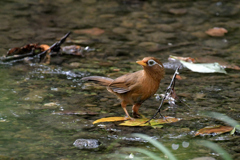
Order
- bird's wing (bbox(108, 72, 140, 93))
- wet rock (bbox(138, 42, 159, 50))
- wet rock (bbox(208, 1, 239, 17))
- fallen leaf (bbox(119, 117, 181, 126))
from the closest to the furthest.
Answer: fallen leaf (bbox(119, 117, 181, 126)) → bird's wing (bbox(108, 72, 140, 93)) → wet rock (bbox(138, 42, 159, 50)) → wet rock (bbox(208, 1, 239, 17))

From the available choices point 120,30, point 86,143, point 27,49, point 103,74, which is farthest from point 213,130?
point 120,30

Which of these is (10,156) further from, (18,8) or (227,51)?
(18,8)

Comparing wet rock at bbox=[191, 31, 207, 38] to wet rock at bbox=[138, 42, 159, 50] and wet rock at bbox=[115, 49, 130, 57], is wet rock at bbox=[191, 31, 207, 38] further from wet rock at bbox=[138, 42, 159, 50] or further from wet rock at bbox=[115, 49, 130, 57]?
wet rock at bbox=[115, 49, 130, 57]

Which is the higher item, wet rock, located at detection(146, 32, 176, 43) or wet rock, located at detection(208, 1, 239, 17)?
wet rock, located at detection(208, 1, 239, 17)

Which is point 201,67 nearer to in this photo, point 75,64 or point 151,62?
point 151,62

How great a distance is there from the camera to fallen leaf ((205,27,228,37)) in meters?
6.84

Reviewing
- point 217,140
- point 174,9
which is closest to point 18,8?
point 174,9

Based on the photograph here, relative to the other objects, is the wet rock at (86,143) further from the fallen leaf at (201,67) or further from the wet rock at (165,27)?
the wet rock at (165,27)

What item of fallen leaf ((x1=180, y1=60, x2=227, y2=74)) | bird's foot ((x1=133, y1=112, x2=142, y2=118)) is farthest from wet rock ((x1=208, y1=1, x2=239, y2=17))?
bird's foot ((x1=133, y1=112, x2=142, y2=118))

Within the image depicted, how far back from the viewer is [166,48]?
20.4 ft

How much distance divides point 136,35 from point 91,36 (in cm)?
87

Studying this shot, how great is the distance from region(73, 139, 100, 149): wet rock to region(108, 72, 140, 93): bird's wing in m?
0.83

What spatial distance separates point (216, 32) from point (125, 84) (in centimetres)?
369

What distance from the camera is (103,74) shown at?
16.8 ft
